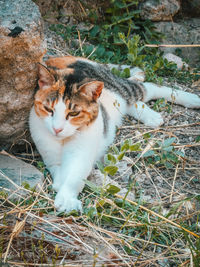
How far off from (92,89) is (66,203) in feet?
2.84

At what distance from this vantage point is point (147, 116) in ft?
11.4

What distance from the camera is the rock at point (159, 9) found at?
4.73 meters

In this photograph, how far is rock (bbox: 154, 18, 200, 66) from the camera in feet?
16.1

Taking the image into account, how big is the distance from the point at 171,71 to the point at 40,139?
2266 mm

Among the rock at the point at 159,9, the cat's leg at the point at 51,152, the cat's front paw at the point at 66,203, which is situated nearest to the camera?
the cat's front paw at the point at 66,203

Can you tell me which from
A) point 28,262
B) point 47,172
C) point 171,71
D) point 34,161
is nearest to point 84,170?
point 47,172

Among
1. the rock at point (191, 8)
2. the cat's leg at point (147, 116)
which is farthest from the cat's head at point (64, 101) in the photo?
the rock at point (191, 8)

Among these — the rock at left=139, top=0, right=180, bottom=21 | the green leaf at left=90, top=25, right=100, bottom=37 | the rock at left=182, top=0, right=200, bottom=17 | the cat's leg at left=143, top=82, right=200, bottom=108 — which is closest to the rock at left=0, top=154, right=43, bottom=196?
the cat's leg at left=143, top=82, right=200, bottom=108

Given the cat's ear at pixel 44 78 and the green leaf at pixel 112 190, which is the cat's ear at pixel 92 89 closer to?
the cat's ear at pixel 44 78

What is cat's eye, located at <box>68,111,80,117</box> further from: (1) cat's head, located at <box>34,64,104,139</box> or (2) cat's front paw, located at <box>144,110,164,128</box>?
(2) cat's front paw, located at <box>144,110,164,128</box>

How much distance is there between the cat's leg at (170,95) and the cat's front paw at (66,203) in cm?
179

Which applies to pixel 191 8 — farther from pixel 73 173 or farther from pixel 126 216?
pixel 126 216

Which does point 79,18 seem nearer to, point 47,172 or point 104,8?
point 104,8

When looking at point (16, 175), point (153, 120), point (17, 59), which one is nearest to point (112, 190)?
point (16, 175)
